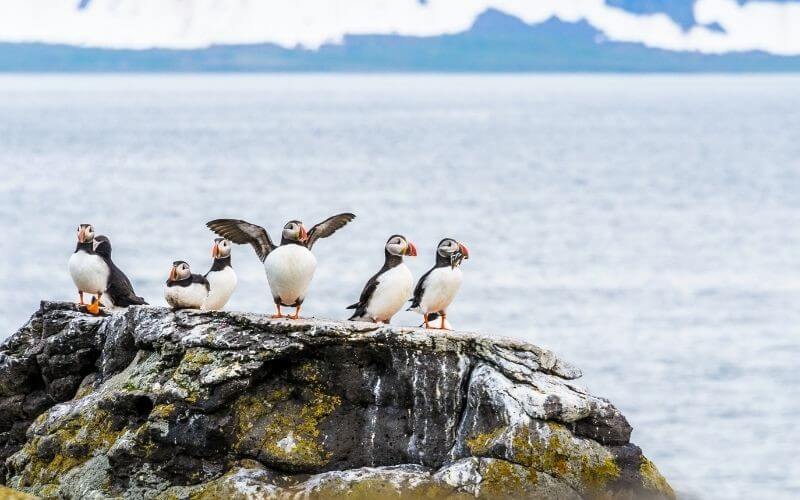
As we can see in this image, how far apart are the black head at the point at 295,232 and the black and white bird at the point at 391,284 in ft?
3.11

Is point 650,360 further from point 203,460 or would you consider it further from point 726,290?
point 203,460

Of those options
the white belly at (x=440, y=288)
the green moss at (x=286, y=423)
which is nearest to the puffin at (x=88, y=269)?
the green moss at (x=286, y=423)

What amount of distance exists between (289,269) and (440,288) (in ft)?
5.86

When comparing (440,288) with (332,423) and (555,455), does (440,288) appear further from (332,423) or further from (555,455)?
(555,455)

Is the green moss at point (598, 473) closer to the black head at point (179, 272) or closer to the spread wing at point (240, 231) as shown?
the spread wing at point (240, 231)

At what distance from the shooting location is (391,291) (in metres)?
15.9

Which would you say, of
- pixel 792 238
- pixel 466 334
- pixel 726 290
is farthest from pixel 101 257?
pixel 792 238

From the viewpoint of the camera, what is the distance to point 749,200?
91.7 m

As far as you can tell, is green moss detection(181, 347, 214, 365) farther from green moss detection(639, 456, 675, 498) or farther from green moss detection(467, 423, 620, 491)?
green moss detection(639, 456, 675, 498)

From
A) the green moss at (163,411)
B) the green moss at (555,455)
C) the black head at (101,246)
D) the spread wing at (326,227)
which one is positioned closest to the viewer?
the green moss at (555,455)

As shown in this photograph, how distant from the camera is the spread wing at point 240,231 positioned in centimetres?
1605

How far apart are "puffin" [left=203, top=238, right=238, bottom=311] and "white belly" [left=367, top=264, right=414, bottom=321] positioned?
Answer: 1.90m

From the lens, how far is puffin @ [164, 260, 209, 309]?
51.5 feet

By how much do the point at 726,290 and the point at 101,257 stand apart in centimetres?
3978
